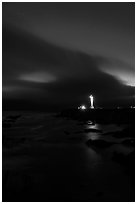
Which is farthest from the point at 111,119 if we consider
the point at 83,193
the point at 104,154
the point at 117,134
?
the point at 83,193

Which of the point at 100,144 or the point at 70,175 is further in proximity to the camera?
the point at 100,144

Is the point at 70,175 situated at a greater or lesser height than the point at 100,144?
lesser

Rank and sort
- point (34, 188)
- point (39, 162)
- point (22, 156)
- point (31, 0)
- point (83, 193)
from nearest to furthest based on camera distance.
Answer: point (31, 0)
point (83, 193)
point (34, 188)
point (39, 162)
point (22, 156)

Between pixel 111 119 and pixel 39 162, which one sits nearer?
pixel 39 162

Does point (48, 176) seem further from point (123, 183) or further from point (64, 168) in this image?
point (123, 183)

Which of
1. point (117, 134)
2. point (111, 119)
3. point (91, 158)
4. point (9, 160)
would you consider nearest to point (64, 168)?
point (91, 158)

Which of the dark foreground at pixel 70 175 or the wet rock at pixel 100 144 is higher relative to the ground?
the wet rock at pixel 100 144

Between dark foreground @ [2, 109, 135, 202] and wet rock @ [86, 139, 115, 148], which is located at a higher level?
wet rock @ [86, 139, 115, 148]

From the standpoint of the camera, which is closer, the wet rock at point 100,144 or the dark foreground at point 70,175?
the dark foreground at point 70,175

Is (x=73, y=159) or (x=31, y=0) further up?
(x=31, y=0)

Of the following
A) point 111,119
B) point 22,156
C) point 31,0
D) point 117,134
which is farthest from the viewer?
point 111,119

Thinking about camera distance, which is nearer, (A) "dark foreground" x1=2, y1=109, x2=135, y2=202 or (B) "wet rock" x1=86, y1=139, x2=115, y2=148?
(A) "dark foreground" x1=2, y1=109, x2=135, y2=202
